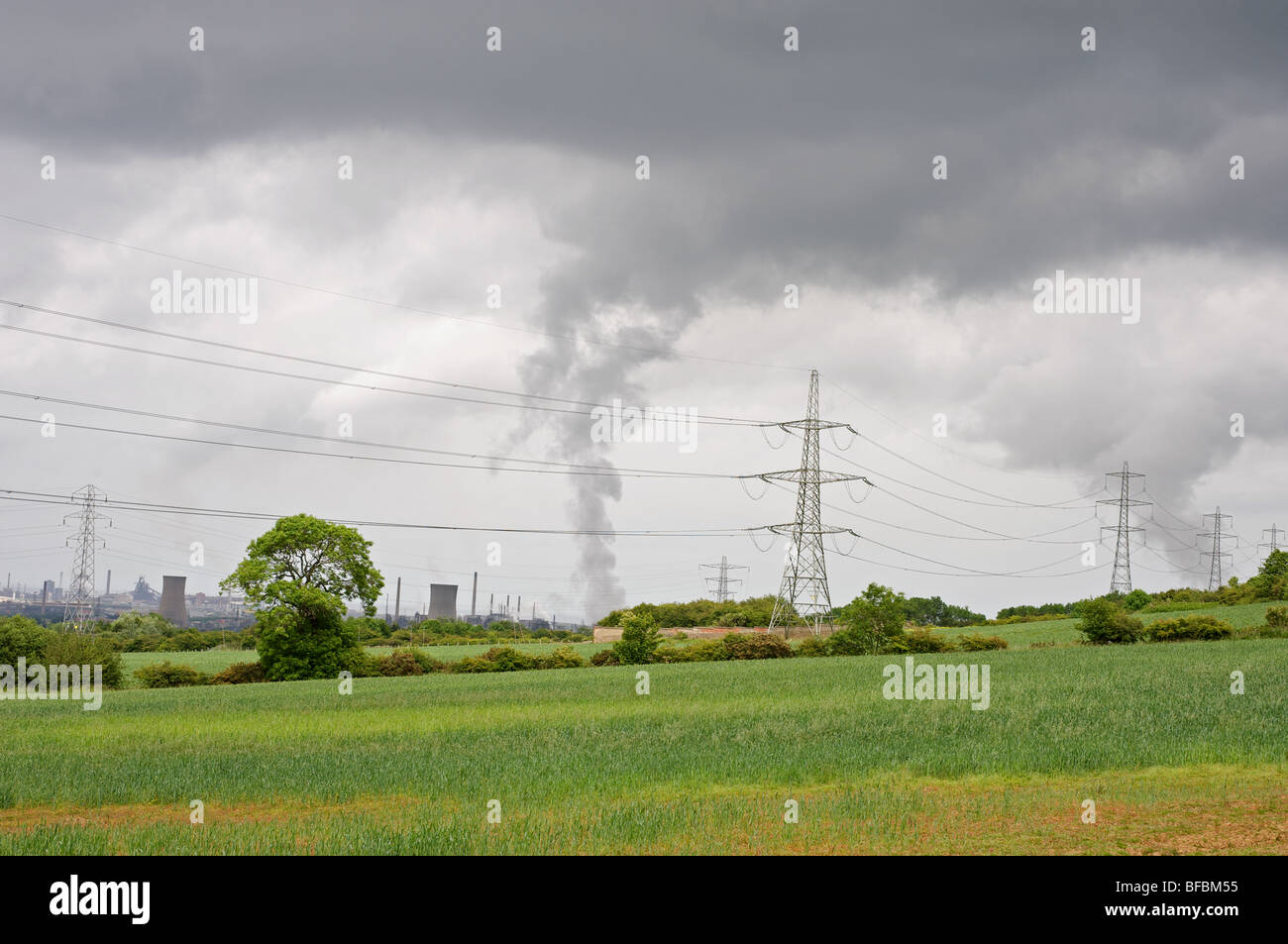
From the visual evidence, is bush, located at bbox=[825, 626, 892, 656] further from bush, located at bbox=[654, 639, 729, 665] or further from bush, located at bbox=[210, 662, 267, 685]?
bush, located at bbox=[210, 662, 267, 685]

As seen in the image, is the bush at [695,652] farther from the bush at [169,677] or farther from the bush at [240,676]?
the bush at [169,677]

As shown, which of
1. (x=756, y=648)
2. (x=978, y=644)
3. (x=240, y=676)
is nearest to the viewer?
(x=240, y=676)

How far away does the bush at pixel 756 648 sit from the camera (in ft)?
241

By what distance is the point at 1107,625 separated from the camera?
244ft

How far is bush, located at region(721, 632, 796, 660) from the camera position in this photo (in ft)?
241

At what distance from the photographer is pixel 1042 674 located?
157ft

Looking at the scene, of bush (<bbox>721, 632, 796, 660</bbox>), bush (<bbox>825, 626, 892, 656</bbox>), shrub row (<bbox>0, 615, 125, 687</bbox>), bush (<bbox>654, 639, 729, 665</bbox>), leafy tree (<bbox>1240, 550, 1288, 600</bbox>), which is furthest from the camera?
leafy tree (<bbox>1240, 550, 1288, 600</bbox>)

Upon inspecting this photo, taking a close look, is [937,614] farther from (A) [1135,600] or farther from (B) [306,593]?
(B) [306,593]

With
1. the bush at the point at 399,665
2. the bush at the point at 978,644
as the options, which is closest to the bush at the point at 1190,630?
the bush at the point at 978,644

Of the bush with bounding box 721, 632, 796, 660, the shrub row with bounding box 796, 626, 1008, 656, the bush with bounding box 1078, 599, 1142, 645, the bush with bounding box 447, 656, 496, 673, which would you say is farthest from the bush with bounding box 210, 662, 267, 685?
the bush with bounding box 1078, 599, 1142, 645

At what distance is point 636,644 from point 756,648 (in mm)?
9863

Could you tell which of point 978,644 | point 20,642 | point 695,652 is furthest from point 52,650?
point 978,644

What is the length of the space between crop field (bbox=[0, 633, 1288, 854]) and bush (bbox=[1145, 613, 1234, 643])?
30301mm
